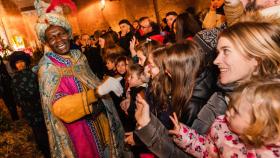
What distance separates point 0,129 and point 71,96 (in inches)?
255

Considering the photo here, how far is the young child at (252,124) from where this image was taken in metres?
1.30

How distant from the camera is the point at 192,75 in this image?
2189 millimetres

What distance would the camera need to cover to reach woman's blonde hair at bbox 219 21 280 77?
169 centimetres

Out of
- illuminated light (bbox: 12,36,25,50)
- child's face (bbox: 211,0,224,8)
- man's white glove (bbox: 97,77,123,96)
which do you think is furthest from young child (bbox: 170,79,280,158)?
illuminated light (bbox: 12,36,25,50)

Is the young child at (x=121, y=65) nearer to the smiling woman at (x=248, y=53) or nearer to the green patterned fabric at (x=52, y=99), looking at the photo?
the green patterned fabric at (x=52, y=99)

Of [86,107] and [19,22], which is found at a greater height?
[19,22]

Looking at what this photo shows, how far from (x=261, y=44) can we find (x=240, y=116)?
581 millimetres

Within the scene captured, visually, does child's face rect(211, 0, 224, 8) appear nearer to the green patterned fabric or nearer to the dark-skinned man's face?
the green patterned fabric

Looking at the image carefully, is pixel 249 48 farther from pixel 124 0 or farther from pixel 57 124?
pixel 124 0

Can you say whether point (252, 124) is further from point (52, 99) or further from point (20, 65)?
point (20, 65)

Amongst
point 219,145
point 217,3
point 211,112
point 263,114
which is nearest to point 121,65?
point 217,3

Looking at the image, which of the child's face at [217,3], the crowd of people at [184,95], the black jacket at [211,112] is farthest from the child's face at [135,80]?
the child's face at [217,3]

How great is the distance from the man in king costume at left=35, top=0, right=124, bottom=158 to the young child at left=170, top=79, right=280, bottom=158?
3.60 feet

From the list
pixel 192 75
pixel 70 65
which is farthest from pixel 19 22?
pixel 192 75
